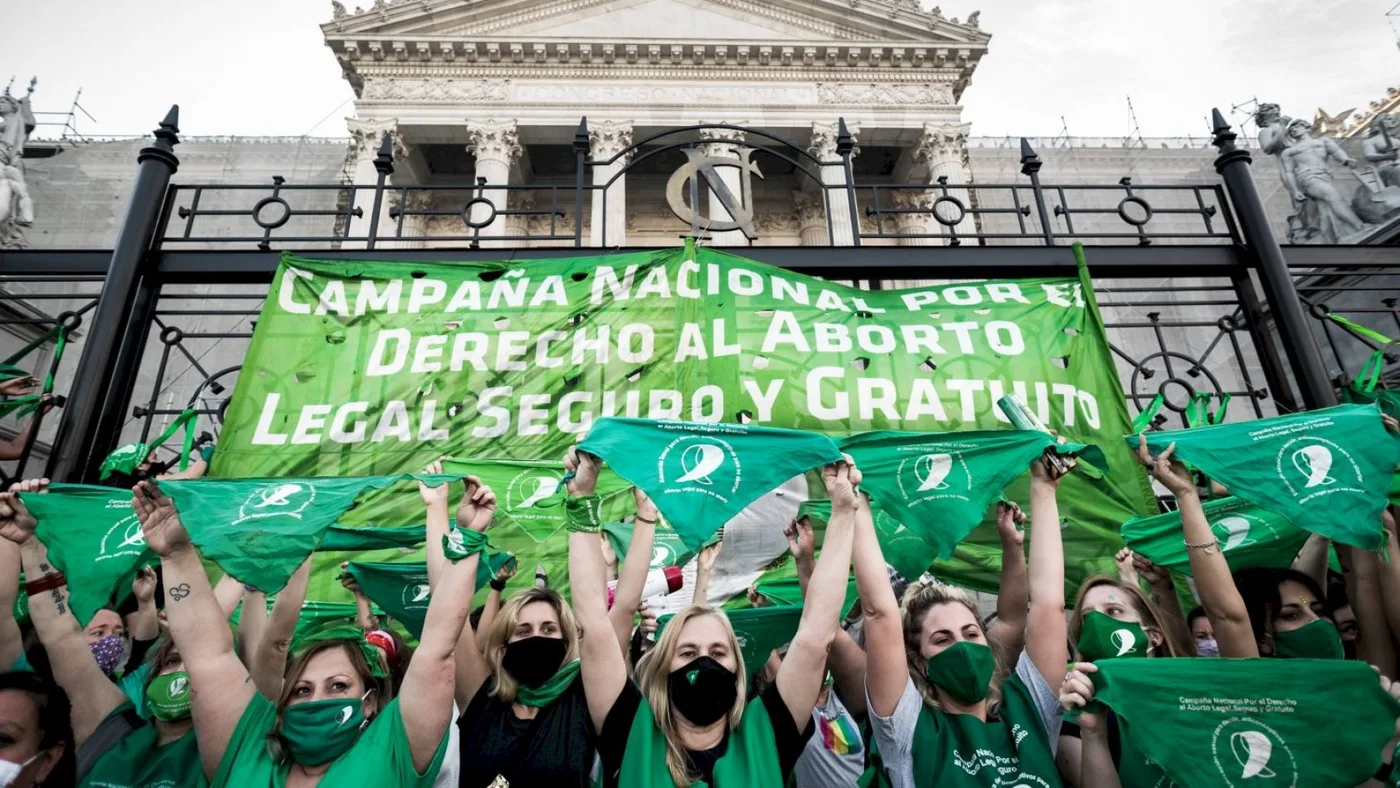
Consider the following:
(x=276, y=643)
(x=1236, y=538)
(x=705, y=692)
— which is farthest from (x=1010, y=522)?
(x=276, y=643)

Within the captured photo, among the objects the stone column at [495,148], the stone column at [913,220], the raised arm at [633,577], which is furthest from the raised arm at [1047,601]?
the stone column at [495,148]

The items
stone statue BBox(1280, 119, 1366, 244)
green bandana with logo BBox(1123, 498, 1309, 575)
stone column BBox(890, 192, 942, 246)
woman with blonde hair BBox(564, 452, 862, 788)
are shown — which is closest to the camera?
woman with blonde hair BBox(564, 452, 862, 788)

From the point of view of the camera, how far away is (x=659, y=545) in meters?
4.64

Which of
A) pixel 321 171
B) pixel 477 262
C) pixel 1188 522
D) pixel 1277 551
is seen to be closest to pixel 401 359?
pixel 477 262

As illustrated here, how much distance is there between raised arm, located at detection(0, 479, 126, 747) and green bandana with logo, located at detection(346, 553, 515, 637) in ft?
3.77

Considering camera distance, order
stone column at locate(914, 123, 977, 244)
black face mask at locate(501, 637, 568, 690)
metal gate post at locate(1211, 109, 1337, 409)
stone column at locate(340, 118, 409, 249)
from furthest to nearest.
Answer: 1. stone column at locate(914, 123, 977, 244)
2. stone column at locate(340, 118, 409, 249)
3. metal gate post at locate(1211, 109, 1337, 409)
4. black face mask at locate(501, 637, 568, 690)

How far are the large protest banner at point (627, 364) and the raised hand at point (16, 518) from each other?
1.03 m

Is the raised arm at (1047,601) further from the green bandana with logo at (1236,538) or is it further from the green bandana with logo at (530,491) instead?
the green bandana with logo at (530,491)

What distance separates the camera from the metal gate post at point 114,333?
4.59 m

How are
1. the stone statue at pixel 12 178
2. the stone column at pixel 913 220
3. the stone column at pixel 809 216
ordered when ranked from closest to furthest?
the stone statue at pixel 12 178 → the stone column at pixel 913 220 → the stone column at pixel 809 216

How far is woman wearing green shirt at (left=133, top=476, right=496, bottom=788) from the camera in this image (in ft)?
8.32

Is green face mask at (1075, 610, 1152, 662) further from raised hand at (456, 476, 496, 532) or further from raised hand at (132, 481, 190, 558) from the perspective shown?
raised hand at (132, 481, 190, 558)

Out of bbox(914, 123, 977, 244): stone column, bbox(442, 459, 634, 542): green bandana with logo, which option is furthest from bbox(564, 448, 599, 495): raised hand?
bbox(914, 123, 977, 244): stone column

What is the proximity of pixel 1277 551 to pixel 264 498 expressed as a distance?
17.0 feet
